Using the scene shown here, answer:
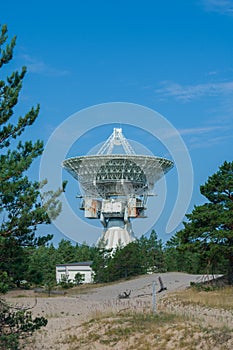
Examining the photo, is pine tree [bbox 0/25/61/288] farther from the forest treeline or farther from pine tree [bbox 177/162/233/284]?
pine tree [bbox 177/162/233/284]

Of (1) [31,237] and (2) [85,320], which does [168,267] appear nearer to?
(2) [85,320]

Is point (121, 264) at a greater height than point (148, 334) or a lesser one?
greater

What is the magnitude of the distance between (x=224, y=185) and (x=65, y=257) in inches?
1717

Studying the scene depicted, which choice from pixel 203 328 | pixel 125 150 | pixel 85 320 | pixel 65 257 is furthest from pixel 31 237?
pixel 65 257

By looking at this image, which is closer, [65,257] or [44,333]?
[44,333]

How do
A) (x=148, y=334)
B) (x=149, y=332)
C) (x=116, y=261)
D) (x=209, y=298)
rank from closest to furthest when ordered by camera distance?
(x=148, y=334) < (x=149, y=332) < (x=209, y=298) < (x=116, y=261)

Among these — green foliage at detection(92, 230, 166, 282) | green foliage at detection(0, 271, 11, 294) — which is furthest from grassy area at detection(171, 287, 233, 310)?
green foliage at detection(92, 230, 166, 282)

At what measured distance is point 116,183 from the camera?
44.8 m

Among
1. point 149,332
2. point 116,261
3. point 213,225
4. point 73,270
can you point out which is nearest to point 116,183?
point 116,261

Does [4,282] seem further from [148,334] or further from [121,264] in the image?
[121,264]

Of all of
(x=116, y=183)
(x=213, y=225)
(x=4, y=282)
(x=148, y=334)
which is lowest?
(x=148, y=334)

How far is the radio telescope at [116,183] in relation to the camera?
43.2 meters

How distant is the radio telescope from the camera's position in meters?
43.2

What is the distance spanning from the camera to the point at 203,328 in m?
13.7
